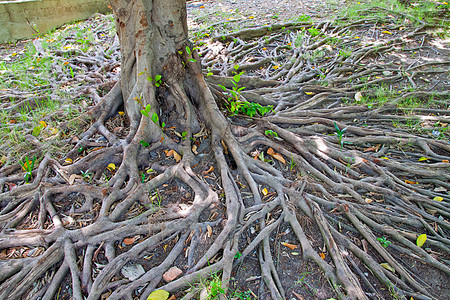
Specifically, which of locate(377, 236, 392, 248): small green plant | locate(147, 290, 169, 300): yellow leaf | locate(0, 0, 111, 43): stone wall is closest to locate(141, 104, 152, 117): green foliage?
locate(147, 290, 169, 300): yellow leaf

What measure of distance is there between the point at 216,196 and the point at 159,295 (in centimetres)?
86

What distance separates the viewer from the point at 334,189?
2.47 meters

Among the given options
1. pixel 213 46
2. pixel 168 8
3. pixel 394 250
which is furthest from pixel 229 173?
pixel 213 46

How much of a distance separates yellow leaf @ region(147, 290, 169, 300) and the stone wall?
757cm

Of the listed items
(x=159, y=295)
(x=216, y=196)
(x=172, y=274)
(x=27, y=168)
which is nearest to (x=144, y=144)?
(x=216, y=196)

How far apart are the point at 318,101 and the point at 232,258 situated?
96.6 inches

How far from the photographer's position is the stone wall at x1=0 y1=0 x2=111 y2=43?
6402 mm

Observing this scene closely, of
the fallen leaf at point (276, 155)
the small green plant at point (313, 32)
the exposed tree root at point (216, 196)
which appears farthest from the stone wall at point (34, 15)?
the fallen leaf at point (276, 155)

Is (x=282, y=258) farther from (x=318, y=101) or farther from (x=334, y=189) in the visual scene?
(x=318, y=101)

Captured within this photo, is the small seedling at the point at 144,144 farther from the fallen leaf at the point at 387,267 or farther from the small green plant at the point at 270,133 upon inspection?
the fallen leaf at the point at 387,267

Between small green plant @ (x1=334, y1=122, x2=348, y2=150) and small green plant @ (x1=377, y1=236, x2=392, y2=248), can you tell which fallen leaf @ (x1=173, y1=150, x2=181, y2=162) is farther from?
small green plant @ (x1=377, y1=236, x2=392, y2=248)

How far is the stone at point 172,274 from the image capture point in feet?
6.17

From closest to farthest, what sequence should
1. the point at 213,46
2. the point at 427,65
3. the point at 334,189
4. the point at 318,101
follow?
the point at 334,189 → the point at 318,101 → the point at 427,65 → the point at 213,46

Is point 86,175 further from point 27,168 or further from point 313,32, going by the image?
point 313,32
